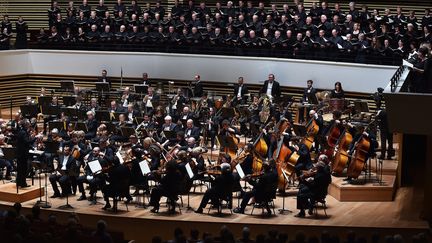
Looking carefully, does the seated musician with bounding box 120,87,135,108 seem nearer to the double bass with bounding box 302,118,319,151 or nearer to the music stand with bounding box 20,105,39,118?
the music stand with bounding box 20,105,39,118

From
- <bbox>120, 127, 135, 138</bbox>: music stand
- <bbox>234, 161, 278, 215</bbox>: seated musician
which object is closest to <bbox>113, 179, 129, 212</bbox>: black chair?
<bbox>120, 127, 135, 138</bbox>: music stand

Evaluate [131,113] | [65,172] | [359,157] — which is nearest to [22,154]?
[65,172]

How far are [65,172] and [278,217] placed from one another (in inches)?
162

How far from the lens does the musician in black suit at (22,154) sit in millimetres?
15844

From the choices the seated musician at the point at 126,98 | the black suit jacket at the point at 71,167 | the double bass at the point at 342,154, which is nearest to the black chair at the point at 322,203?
the double bass at the point at 342,154

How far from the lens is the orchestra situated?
579 inches

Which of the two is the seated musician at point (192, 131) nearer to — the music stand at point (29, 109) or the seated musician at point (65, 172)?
the seated musician at point (65, 172)

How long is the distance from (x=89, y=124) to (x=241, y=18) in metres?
5.47

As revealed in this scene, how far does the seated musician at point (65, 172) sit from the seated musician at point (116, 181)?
1.03 metres

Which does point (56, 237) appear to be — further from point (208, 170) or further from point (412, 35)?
point (412, 35)

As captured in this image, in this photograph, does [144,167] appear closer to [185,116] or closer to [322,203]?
[322,203]

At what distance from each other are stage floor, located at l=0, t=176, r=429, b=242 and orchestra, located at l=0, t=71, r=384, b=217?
0.85 feet

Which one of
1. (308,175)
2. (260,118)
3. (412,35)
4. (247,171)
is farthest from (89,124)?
(412,35)

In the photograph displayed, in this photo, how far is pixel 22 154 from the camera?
631 inches
